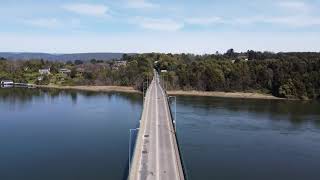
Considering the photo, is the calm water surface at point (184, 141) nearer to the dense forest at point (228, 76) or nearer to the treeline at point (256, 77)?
the treeline at point (256, 77)

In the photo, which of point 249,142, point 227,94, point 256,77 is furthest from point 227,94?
point 249,142

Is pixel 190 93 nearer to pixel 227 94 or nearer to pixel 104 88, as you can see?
pixel 227 94

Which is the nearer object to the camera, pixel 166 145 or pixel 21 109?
pixel 166 145

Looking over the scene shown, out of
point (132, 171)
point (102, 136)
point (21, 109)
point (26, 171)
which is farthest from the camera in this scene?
point (21, 109)

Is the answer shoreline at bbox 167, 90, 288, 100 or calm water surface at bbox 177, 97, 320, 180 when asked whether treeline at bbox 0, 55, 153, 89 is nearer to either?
shoreline at bbox 167, 90, 288, 100

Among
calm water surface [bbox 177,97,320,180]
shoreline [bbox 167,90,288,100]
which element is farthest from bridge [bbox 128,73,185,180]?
shoreline [bbox 167,90,288,100]

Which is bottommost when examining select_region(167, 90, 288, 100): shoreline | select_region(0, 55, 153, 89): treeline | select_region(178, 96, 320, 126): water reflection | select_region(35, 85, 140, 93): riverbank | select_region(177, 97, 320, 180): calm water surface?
select_region(177, 97, 320, 180): calm water surface

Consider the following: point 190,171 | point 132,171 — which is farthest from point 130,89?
point 132,171

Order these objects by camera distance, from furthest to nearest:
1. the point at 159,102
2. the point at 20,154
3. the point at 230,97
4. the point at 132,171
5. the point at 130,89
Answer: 1. the point at 130,89
2. the point at 230,97
3. the point at 159,102
4. the point at 20,154
5. the point at 132,171

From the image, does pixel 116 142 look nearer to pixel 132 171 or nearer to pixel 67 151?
pixel 67 151
